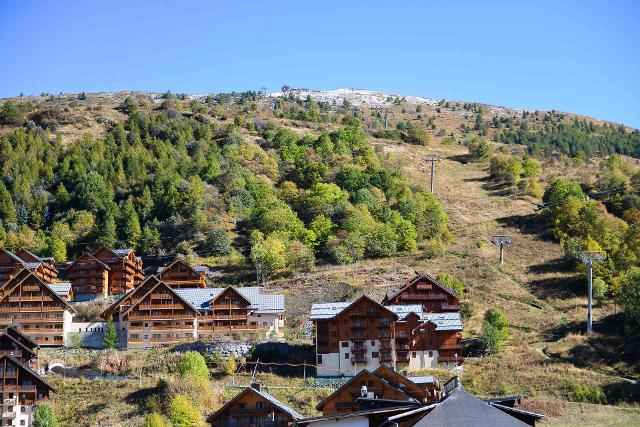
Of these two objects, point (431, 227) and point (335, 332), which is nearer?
point (335, 332)

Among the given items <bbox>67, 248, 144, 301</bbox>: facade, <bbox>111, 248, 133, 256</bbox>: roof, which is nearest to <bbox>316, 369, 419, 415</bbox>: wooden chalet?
<bbox>67, 248, 144, 301</bbox>: facade

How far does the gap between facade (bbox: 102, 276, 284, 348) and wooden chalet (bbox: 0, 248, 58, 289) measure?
17.3 meters

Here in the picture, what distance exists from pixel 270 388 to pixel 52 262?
45.9m

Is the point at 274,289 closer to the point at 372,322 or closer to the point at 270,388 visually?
the point at 372,322

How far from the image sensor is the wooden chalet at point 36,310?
8781cm

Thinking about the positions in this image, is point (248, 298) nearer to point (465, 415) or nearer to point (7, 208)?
point (7, 208)

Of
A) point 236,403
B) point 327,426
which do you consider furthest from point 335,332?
point 327,426

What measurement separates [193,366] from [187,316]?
15.4 m

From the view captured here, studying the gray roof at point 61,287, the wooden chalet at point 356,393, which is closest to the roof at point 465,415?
the wooden chalet at point 356,393

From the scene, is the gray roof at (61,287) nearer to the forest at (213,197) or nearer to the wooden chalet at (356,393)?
the forest at (213,197)

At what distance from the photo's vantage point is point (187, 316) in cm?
8712

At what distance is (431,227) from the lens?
116 m

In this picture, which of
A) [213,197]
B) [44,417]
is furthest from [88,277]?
[44,417]

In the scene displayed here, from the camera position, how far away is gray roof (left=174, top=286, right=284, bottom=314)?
289 feet
